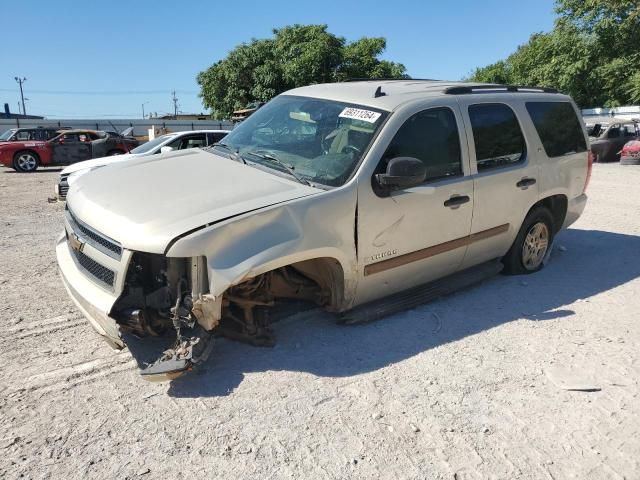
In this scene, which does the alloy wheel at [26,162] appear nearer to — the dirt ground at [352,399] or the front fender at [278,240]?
the dirt ground at [352,399]

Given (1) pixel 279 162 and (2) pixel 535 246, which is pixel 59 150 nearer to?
(1) pixel 279 162

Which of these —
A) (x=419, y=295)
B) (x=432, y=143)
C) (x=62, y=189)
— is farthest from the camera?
(x=62, y=189)

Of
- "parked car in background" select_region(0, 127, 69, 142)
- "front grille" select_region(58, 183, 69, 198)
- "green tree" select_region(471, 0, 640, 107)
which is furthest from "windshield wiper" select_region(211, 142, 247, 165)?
"green tree" select_region(471, 0, 640, 107)

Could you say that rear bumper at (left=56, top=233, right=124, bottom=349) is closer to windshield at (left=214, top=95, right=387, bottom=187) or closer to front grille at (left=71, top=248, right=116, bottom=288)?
front grille at (left=71, top=248, right=116, bottom=288)

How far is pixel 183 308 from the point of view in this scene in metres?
3.24

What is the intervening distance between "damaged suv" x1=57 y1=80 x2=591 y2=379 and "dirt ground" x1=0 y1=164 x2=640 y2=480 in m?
0.25

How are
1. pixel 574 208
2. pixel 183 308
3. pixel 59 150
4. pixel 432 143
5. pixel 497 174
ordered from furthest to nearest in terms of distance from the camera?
pixel 59 150
pixel 574 208
pixel 497 174
pixel 432 143
pixel 183 308

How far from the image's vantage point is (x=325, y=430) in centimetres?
296

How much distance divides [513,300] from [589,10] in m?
36.0

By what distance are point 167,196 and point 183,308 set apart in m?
0.78

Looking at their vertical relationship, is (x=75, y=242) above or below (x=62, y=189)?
above

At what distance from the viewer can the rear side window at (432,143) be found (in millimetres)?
4109

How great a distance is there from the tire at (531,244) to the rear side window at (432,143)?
1.40 meters

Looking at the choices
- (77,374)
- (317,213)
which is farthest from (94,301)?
(317,213)
